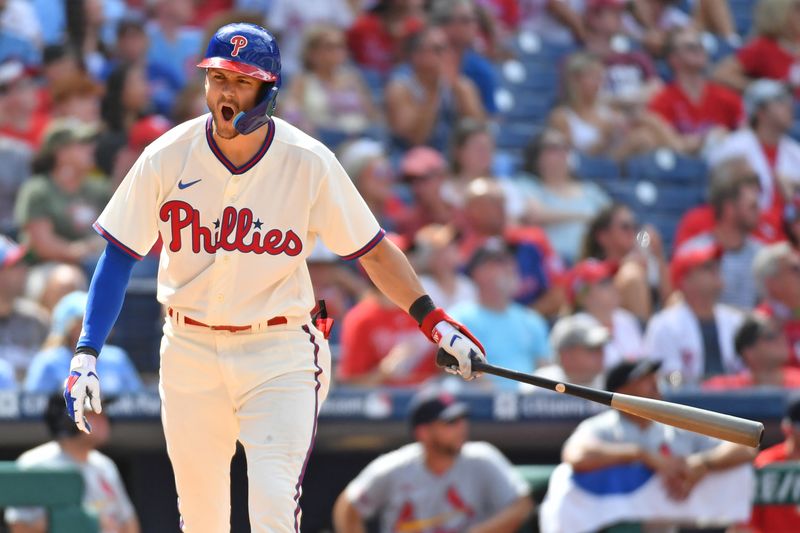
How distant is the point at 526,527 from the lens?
20.5ft

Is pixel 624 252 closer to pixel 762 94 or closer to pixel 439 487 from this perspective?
pixel 762 94

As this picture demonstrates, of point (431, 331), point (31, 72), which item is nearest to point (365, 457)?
point (431, 331)

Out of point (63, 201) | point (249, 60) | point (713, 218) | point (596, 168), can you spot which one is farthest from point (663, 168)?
point (249, 60)

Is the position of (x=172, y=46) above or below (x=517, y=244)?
above

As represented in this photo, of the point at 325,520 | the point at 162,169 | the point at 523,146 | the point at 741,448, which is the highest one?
the point at 162,169

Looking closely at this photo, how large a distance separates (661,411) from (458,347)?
2.10 ft

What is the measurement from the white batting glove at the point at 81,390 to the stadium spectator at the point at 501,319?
3.32 metres

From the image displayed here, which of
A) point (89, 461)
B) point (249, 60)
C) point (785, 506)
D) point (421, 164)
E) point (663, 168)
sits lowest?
point (785, 506)

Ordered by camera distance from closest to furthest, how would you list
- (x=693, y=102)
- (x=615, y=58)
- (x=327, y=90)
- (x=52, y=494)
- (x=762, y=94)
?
(x=52, y=494)
(x=327, y=90)
(x=762, y=94)
(x=693, y=102)
(x=615, y=58)

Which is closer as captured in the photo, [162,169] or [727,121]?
[162,169]

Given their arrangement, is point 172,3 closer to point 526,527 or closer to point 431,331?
point 526,527

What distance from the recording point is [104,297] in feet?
13.6

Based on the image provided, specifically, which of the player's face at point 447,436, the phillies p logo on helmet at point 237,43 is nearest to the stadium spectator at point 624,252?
the player's face at point 447,436

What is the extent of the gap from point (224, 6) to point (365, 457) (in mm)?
4179
